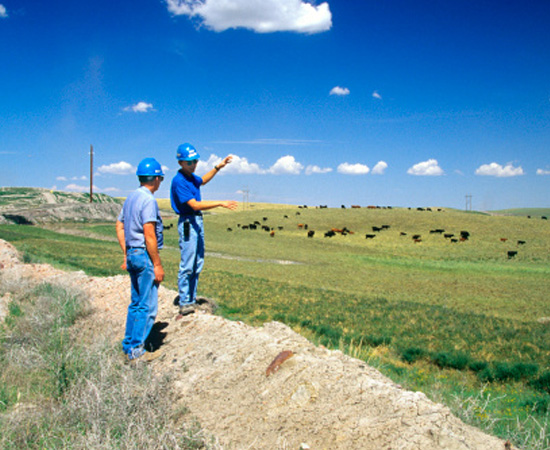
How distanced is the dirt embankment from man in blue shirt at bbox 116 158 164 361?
0.47 metres

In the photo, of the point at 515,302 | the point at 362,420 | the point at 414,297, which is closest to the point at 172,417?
the point at 362,420

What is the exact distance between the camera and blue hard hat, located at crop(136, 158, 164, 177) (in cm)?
566

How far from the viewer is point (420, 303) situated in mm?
16625

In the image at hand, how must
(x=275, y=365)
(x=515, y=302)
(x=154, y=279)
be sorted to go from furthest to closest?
1. (x=515, y=302)
2. (x=154, y=279)
3. (x=275, y=365)

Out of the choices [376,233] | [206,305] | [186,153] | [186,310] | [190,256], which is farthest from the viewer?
[376,233]

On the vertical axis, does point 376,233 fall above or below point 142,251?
below

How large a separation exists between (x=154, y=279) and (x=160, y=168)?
1.51m

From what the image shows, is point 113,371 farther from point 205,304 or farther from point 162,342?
point 205,304

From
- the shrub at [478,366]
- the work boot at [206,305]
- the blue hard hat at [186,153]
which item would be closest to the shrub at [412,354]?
the shrub at [478,366]

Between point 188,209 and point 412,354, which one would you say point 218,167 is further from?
point 412,354

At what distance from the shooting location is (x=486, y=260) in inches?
1484

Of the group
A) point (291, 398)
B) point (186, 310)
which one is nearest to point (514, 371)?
point (291, 398)

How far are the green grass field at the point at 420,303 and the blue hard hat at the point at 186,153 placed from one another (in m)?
3.81

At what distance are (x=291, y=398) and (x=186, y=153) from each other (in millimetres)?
4132
